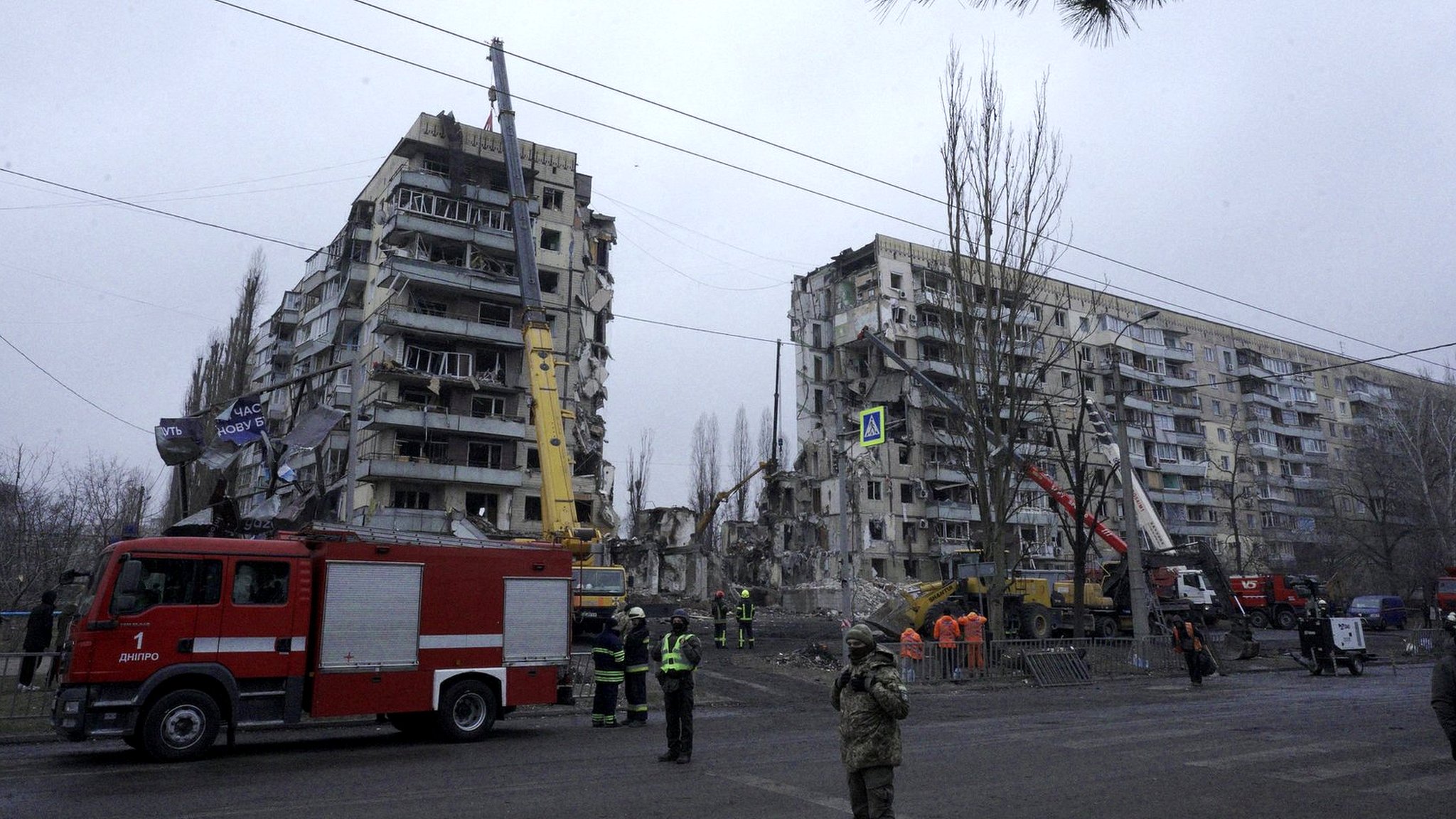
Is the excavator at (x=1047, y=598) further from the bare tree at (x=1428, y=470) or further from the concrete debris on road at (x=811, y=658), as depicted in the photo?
the bare tree at (x=1428, y=470)

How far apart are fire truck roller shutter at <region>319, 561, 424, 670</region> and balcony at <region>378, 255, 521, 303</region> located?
32543mm

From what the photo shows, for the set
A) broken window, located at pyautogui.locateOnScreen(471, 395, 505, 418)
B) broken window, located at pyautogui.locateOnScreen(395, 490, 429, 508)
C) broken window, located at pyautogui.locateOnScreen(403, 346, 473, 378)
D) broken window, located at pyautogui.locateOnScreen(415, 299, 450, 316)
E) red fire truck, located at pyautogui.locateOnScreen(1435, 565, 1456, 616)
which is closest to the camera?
red fire truck, located at pyautogui.locateOnScreen(1435, 565, 1456, 616)

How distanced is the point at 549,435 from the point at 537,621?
1157 cm

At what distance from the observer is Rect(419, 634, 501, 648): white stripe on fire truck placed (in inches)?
481

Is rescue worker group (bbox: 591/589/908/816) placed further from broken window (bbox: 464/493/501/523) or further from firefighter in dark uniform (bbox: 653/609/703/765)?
broken window (bbox: 464/493/501/523)

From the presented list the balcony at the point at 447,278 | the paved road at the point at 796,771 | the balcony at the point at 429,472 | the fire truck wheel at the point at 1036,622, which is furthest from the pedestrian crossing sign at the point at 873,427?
the balcony at the point at 429,472

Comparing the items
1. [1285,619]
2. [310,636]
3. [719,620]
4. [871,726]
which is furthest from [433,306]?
[1285,619]

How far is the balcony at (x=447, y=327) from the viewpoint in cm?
4384

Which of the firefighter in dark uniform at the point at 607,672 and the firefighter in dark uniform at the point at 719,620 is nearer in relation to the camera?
the firefighter in dark uniform at the point at 607,672

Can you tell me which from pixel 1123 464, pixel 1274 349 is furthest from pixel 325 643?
pixel 1274 349

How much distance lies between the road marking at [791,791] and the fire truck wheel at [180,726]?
19.6 feet

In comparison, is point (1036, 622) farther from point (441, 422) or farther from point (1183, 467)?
point (1183, 467)

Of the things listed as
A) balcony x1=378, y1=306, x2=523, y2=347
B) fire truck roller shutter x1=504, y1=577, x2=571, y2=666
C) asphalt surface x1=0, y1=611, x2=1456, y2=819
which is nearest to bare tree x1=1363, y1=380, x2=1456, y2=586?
asphalt surface x1=0, y1=611, x2=1456, y2=819

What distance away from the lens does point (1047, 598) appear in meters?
32.3
